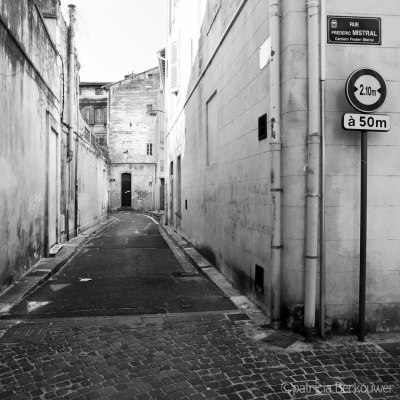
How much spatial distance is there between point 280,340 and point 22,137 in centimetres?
594

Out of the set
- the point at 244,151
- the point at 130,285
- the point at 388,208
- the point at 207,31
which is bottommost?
the point at 130,285

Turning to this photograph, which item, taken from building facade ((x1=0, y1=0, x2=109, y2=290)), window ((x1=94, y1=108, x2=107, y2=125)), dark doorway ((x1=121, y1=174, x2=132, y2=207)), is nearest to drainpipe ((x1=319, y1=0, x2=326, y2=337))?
building facade ((x1=0, y1=0, x2=109, y2=290))

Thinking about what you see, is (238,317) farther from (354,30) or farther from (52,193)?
(52,193)

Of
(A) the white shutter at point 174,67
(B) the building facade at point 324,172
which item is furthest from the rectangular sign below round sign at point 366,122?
(A) the white shutter at point 174,67

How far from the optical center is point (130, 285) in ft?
24.1

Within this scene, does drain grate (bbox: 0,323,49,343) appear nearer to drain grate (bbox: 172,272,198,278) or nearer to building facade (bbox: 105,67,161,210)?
drain grate (bbox: 172,272,198,278)

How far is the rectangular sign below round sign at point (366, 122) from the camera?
4.36m

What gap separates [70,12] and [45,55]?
540 centimetres

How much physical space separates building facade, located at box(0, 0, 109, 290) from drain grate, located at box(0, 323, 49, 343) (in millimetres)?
1786

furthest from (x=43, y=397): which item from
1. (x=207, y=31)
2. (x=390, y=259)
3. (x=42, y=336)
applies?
(x=207, y=31)

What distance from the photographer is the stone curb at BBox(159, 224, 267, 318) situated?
19.2 ft

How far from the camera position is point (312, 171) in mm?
4512

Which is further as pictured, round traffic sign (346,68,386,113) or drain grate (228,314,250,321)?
drain grate (228,314,250,321)

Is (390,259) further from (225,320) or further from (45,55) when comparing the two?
(45,55)
